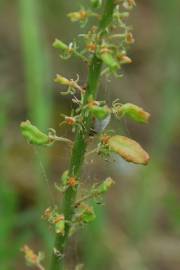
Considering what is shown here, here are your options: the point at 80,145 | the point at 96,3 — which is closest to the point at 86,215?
the point at 80,145

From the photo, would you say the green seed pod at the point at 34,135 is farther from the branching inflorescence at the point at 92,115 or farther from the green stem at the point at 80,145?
the green stem at the point at 80,145

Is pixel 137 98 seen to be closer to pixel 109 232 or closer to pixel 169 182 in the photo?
pixel 169 182

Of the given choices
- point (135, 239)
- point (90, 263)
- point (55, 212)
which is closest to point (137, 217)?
point (135, 239)

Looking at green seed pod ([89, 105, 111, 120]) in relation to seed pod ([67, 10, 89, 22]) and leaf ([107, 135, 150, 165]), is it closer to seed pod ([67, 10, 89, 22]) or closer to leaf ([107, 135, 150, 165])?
leaf ([107, 135, 150, 165])

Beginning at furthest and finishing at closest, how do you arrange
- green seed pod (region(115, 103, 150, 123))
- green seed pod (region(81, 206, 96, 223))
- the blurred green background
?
the blurred green background → green seed pod (region(81, 206, 96, 223)) → green seed pod (region(115, 103, 150, 123))

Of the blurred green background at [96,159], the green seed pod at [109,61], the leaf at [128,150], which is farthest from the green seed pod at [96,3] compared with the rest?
the blurred green background at [96,159]

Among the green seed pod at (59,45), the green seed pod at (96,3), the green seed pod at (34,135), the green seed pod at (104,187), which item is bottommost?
the green seed pod at (104,187)

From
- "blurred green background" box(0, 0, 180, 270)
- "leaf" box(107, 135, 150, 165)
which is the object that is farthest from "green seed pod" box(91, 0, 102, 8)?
"blurred green background" box(0, 0, 180, 270)

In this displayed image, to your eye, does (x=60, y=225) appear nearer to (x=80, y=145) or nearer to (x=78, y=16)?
(x=80, y=145)
